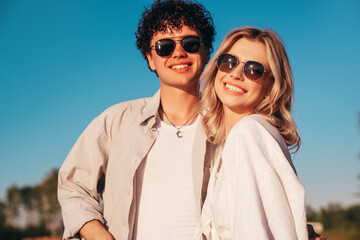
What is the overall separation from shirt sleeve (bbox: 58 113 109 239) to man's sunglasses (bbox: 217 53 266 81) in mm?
1579

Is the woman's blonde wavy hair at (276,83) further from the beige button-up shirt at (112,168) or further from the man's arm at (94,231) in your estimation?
the man's arm at (94,231)

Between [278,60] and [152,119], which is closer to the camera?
[278,60]

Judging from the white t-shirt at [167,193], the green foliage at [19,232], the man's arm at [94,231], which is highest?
the white t-shirt at [167,193]

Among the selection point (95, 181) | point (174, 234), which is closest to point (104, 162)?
point (95, 181)

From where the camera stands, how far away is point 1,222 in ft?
135

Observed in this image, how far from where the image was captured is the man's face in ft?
12.8

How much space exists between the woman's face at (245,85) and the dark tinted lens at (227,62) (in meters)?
0.03

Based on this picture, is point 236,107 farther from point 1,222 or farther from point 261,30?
point 1,222

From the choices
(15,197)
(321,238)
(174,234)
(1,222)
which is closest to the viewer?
(321,238)

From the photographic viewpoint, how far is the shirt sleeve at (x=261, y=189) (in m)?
2.02

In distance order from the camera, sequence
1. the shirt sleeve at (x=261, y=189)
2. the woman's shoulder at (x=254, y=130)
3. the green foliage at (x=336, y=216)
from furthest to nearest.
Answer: the green foliage at (x=336, y=216) → the woman's shoulder at (x=254, y=130) → the shirt sleeve at (x=261, y=189)

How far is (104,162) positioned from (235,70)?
177 centimetres

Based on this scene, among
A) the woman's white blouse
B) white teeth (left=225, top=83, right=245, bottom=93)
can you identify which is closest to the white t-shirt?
white teeth (left=225, top=83, right=245, bottom=93)

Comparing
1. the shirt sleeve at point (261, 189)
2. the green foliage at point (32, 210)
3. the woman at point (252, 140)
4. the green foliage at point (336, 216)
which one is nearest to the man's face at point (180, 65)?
the woman at point (252, 140)
